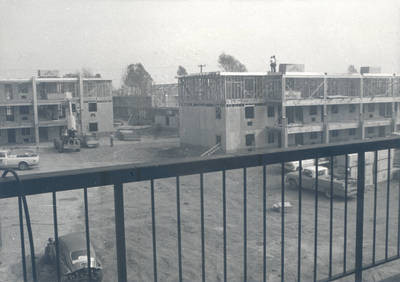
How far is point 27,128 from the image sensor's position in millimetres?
18406

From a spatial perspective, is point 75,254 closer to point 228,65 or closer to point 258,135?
point 258,135

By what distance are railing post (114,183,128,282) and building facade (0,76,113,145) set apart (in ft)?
54.2

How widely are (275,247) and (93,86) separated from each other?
634 inches

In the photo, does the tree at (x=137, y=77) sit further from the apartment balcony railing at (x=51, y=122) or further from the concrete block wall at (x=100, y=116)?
the apartment balcony railing at (x=51, y=122)

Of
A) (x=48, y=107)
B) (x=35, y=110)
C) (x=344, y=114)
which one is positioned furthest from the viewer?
(x=48, y=107)

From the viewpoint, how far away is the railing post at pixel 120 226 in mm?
937

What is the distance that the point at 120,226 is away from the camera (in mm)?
964

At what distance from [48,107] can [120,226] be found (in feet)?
61.3

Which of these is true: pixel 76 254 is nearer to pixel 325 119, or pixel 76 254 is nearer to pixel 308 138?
pixel 325 119

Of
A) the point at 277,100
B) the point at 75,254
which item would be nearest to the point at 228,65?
the point at 277,100

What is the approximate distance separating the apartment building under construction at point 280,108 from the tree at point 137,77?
10999 millimetres

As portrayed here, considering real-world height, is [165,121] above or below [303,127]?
below

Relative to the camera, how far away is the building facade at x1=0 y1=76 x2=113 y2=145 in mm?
16750

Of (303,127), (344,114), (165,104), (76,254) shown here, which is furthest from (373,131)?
(76,254)
